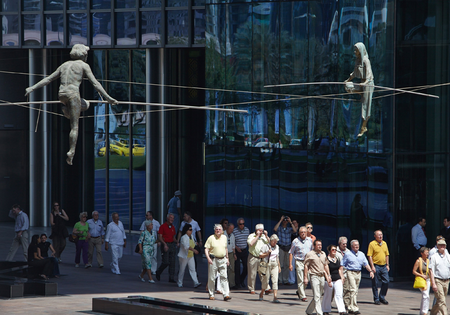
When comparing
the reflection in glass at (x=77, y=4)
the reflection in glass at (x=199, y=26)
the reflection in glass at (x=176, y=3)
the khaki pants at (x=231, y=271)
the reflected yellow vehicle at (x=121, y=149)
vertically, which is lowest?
the khaki pants at (x=231, y=271)

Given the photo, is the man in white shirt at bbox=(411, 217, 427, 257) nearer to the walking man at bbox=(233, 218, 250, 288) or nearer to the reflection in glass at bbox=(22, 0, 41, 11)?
the walking man at bbox=(233, 218, 250, 288)

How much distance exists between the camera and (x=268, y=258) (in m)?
17.5

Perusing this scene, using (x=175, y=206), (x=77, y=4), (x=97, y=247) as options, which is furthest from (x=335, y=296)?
(x=77, y=4)

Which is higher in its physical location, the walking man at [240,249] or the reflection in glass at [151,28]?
the reflection in glass at [151,28]

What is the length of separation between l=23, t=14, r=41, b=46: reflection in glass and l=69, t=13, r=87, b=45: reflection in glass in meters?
1.33

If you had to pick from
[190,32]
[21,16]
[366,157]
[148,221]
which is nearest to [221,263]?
[148,221]

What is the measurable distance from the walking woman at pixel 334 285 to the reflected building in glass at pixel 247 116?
342cm

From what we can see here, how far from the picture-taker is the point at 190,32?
26.7 meters

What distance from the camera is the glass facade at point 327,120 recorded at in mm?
20359

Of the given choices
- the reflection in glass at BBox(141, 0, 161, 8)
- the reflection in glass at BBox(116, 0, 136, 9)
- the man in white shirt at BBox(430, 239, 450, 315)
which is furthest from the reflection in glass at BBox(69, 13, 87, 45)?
the man in white shirt at BBox(430, 239, 450, 315)

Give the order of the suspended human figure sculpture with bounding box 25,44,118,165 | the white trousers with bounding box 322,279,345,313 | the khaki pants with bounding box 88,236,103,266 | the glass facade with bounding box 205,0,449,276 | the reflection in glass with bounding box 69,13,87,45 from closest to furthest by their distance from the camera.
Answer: the suspended human figure sculpture with bounding box 25,44,118,165, the white trousers with bounding box 322,279,345,313, the glass facade with bounding box 205,0,449,276, the khaki pants with bounding box 88,236,103,266, the reflection in glass with bounding box 69,13,87,45

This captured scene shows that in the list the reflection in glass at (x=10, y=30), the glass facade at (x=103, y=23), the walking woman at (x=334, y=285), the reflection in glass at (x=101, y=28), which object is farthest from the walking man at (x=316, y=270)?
the reflection in glass at (x=10, y=30)

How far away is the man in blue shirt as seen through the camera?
16.1 metres

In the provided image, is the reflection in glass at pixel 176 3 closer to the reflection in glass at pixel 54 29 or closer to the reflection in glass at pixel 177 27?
the reflection in glass at pixel 177 27
